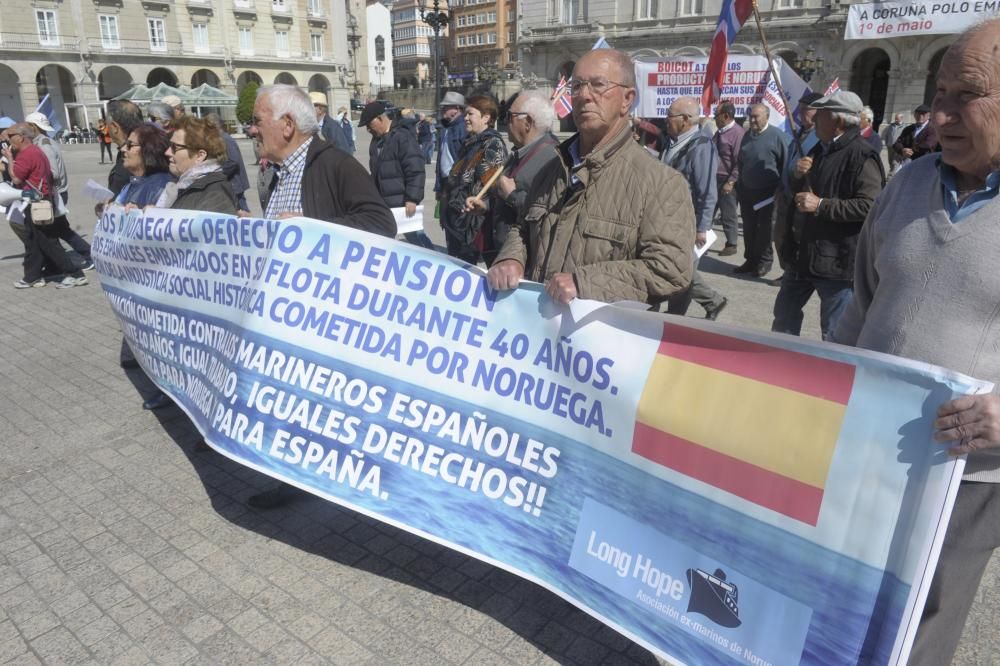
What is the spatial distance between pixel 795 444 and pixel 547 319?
0.91m

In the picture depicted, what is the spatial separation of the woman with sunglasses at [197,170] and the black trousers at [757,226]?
5.95 meters

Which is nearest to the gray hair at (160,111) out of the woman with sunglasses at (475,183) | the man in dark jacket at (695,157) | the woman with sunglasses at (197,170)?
the woman with sunglasses at (197,170)

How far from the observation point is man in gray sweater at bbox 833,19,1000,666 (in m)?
1.65

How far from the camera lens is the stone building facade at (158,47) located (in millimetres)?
44812

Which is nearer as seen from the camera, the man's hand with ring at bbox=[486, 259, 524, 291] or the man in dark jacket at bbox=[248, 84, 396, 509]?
the man's hand with ring at bbox=[486, 259, 524, 291]

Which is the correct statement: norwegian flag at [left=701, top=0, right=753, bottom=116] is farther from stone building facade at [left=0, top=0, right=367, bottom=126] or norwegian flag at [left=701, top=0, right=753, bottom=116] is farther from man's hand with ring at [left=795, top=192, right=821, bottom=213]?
stone building facade at [left=0, top=0, right=367, bottom=126]

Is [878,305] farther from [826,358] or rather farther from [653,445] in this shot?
[653,445]

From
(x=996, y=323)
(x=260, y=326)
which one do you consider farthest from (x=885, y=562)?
(x=260, y=326)

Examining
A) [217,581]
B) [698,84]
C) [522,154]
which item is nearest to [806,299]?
[522,154]

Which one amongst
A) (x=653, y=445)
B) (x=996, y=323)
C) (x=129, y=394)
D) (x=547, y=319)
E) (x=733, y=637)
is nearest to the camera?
(x=996, y=323)

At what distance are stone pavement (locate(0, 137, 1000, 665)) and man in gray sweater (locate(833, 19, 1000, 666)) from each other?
1021 millimetres

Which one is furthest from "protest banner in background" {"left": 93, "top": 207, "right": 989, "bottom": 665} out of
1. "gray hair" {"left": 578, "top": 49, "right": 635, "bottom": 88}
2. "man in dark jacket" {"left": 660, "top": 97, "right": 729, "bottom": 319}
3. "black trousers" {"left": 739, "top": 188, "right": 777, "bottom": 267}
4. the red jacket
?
"black trousers" {"left": 739, "top": 188, "right": 777, "bottom": 267}

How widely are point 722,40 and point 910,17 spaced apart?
28.6 meters

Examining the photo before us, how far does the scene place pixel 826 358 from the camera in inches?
73.7
